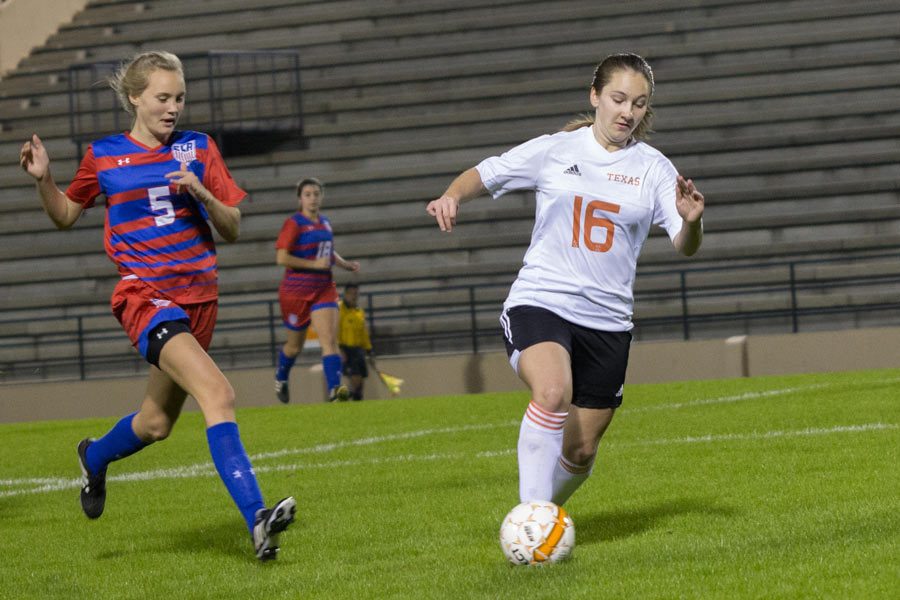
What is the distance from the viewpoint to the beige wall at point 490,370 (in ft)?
56.6

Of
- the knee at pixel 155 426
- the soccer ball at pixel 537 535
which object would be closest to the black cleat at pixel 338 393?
the knee at pixel 155 426

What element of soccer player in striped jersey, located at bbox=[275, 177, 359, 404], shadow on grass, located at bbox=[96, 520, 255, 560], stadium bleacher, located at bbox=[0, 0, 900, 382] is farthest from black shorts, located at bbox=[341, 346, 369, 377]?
shadow on grass, located at bbox=[96, 520, 255, 560]

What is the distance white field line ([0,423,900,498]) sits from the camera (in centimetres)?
952

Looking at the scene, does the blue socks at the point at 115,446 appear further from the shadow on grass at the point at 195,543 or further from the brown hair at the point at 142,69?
the brown hair at the point at 142,69

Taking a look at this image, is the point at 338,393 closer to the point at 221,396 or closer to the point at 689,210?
the point at 221,396

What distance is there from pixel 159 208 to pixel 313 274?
9182 millimetres

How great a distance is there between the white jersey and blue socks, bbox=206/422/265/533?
128cm

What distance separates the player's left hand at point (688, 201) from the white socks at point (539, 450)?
0.92 meters

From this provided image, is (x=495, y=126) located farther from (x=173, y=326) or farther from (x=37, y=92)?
(x=173, y=326)

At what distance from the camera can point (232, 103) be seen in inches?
928

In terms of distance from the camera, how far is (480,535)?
250 inches

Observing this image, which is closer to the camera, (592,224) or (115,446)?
(592,224)

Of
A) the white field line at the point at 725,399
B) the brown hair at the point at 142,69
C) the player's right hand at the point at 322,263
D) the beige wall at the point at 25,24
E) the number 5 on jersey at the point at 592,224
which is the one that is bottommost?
the white field line at the point at 725,399

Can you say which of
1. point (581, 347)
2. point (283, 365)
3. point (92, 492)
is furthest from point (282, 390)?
point (581, 347)
